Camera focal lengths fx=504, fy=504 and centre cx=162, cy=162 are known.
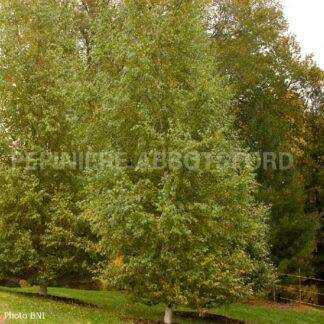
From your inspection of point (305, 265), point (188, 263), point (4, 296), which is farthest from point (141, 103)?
point (305, 265)

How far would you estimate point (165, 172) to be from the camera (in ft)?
42.3

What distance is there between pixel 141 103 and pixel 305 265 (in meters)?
14.5

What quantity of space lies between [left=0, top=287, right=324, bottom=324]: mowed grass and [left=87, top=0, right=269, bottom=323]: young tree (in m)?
1.44

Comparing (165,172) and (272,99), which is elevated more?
(272,99)

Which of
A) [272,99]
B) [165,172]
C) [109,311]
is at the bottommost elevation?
[109,311]

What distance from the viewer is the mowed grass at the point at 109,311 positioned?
13195 millimetres

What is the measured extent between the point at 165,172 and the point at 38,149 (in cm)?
552

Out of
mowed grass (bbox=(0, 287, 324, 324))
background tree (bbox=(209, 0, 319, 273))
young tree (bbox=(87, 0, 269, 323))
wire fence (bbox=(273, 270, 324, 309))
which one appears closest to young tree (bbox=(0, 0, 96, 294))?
mowed grass (bbox=(0, 287, 324, 324))

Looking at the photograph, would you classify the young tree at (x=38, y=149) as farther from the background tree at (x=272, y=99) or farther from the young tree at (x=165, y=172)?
the background tree at (x=272, y=99)

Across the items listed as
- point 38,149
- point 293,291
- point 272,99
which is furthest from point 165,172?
point 272,99

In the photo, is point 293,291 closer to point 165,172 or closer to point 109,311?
point 109,311

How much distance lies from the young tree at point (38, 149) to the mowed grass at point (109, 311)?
1.30 meters

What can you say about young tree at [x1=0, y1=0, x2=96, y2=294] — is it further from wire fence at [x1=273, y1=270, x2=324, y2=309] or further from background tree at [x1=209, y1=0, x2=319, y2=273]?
wire fence at [x1=273, y1=270, x2=324, y2=309]

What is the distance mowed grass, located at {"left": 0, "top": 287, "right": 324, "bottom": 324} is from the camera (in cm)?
1319
